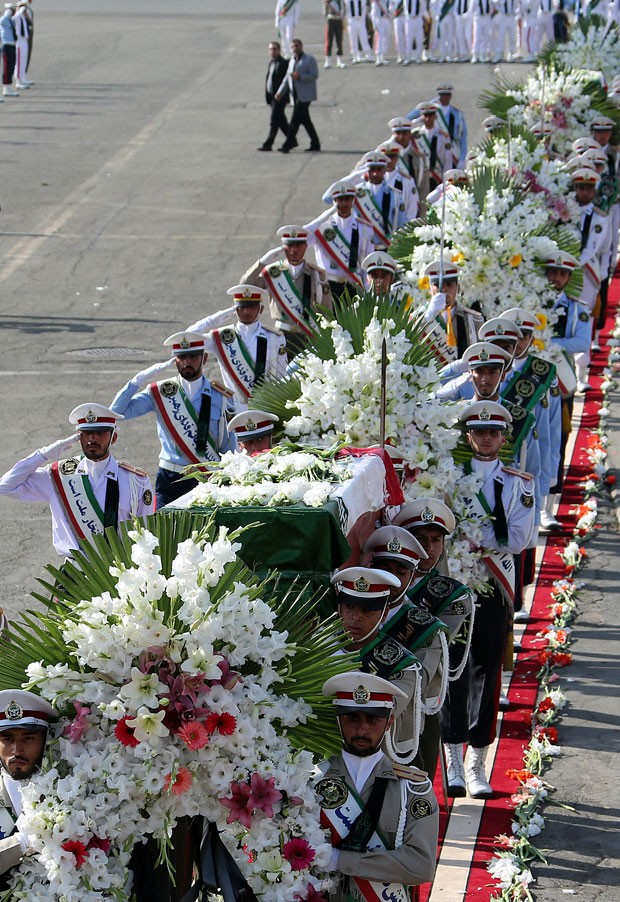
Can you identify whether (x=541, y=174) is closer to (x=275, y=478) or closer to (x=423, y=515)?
(x=423, y=515)

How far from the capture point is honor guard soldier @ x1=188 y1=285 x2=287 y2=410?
39.6 feet

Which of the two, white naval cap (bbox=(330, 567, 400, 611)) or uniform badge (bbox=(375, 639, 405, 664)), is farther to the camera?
uniform badge (bbox=(375, 639, 405, 664))

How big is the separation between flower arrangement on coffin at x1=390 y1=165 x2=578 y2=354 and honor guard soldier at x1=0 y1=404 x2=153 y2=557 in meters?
3.35

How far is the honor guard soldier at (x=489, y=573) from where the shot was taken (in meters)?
8.70

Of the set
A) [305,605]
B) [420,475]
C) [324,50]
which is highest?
[305,605]

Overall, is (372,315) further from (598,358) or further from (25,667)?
(598,358)

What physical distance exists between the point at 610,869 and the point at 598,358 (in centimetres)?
976

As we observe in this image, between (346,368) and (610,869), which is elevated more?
(346,368)

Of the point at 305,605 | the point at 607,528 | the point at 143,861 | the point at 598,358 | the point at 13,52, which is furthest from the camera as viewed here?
the point at 13,52

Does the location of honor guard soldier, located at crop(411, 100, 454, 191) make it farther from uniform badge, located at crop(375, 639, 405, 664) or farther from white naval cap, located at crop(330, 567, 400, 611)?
white naval cap, located at crop(330, 567, 400, 611)

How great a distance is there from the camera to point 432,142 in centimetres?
2098

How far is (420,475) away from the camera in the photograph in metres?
8.04

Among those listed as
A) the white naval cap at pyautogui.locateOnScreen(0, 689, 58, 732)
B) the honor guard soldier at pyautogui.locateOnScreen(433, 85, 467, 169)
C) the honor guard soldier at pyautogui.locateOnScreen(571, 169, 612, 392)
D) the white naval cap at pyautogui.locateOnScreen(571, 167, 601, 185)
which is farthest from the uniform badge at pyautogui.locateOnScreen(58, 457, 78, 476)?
the honor guard soldier at pyautogui.locateOnScreen(433, 85, 467, 169)

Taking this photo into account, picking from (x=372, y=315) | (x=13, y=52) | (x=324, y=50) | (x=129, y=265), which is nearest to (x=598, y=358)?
(x=129, y=265)
